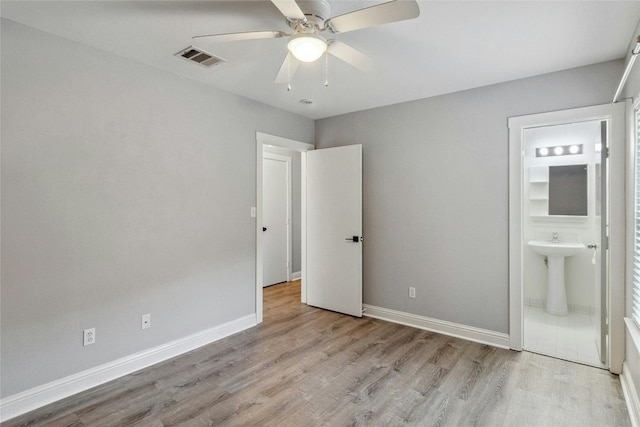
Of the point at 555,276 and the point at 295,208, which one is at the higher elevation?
the point at 295,208

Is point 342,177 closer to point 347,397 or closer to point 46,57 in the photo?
point 347,397

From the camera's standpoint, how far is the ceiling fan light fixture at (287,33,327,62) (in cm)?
175

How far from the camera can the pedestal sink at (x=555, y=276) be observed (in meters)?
3.88

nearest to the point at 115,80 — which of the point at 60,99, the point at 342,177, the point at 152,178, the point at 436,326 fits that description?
the point at 60,99

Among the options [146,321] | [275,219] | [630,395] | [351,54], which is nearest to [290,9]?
[351,54]

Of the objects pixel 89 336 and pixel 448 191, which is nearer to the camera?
pixel 89 336

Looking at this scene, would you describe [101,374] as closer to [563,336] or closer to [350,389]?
[350,389]

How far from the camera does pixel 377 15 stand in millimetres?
1586

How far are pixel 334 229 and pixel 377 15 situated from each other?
9.23 ft

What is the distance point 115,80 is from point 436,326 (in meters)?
3.71

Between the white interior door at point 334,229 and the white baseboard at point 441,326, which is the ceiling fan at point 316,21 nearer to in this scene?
the white interior door at point 334,229

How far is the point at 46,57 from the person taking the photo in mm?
2240

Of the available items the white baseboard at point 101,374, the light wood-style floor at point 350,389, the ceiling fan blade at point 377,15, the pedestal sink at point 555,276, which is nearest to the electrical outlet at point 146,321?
the white baseboard at point 101,374

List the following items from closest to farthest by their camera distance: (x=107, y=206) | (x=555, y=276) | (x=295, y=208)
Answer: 1. (x=107, y=206)
2. (x=555, y=276)
3. (x=295, y=208)
